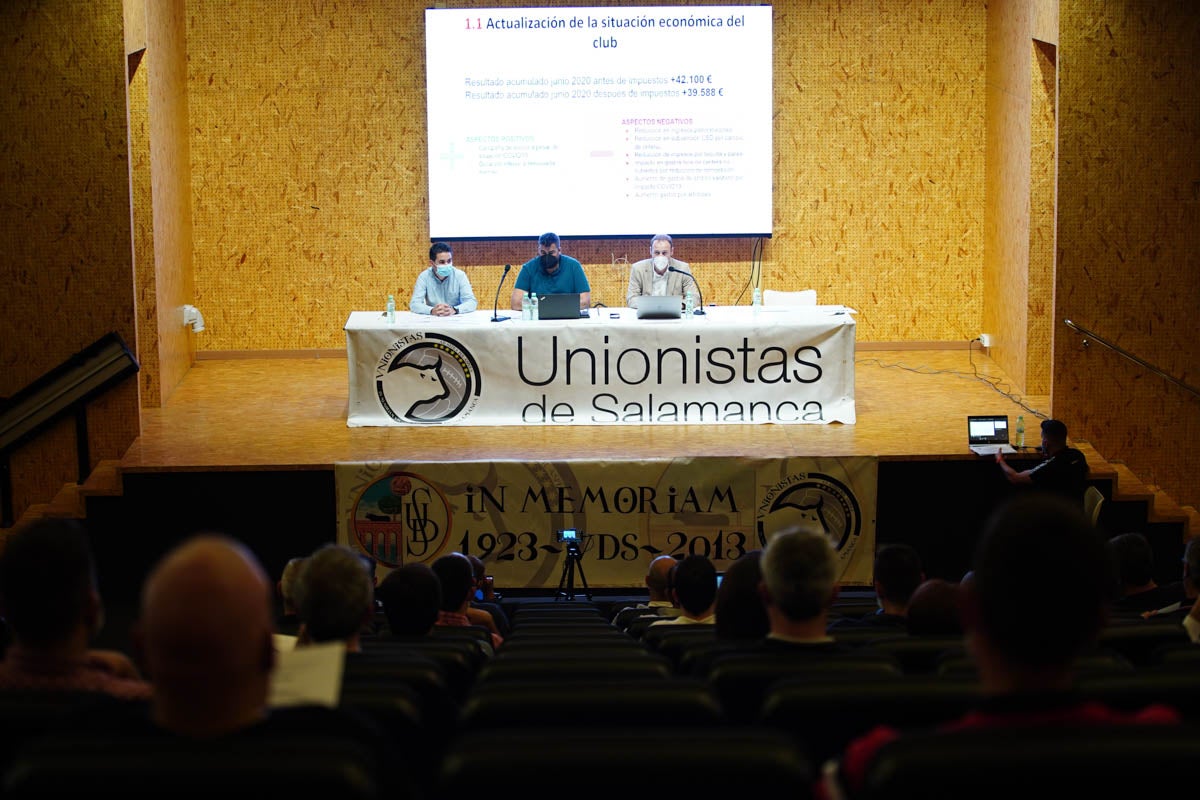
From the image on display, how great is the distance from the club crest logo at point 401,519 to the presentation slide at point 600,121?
4087mm

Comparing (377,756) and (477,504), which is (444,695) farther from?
(477,504)

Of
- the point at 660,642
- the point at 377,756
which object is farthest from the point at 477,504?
the point at 377,756

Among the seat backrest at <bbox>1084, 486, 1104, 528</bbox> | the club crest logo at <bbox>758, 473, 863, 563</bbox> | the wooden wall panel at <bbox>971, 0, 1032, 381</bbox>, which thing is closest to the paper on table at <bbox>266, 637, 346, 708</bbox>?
the club crest logo at <bbox>758, 473, 863, 563</bbox>

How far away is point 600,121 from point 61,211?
440 cm

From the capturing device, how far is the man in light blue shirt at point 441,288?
28.3 feet

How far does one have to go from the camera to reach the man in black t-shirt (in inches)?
261

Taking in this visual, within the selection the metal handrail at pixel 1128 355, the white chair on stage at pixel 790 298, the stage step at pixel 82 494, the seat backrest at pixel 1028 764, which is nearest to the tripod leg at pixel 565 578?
the stage step at pixel 82 494

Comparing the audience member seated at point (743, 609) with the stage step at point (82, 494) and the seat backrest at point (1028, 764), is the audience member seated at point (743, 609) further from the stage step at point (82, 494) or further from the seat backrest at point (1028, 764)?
the stage step at point (82, 494)

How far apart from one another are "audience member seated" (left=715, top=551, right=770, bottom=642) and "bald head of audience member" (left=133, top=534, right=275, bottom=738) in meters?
2.02

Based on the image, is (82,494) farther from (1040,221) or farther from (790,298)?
(1040,221)

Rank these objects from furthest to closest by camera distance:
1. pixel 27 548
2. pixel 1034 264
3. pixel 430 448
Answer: pixel 1034 264, pixel 430 448, pixel 27 548

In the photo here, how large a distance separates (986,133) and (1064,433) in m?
4.66

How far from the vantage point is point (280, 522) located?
696 cm

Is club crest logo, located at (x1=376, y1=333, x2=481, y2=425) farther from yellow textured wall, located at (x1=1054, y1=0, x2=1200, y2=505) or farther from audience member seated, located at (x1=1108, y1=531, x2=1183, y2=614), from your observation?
audience member seated, located at (x1=1108, y1=531, x2=1183, y2=614)
